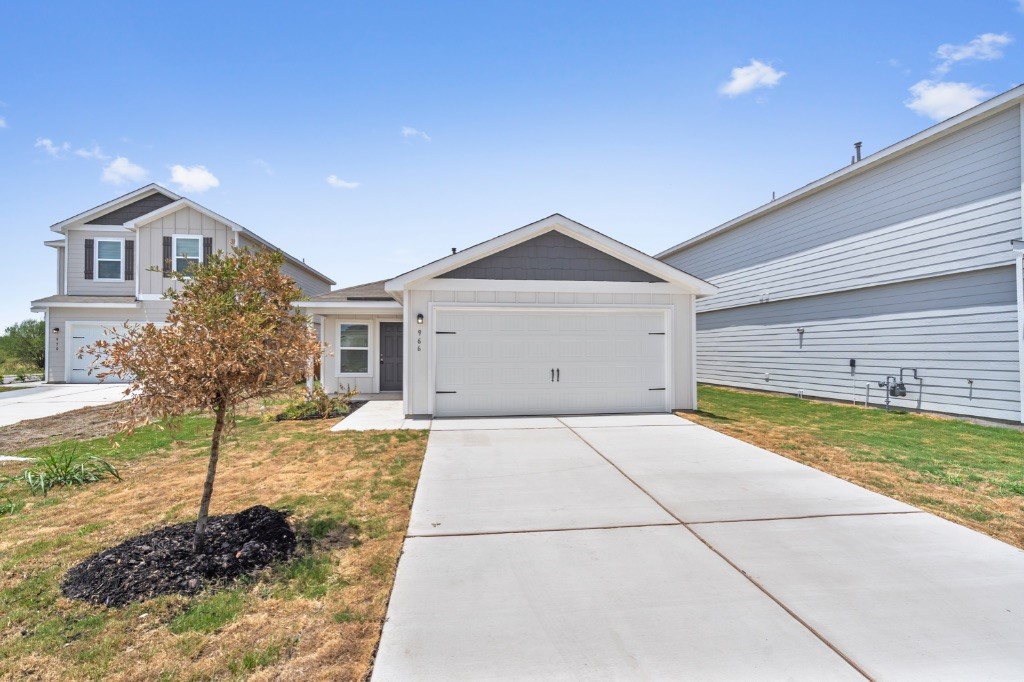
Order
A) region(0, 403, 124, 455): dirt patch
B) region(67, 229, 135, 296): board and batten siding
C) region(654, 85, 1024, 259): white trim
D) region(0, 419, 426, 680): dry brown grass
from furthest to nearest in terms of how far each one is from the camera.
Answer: region(67, 229, 135, 296): board and batten siding
region(654, 85, 1024, 259): white trim
region(0, 403, 124, 455): dirt patch
region(0, 419, 426, 680): dry brown grass

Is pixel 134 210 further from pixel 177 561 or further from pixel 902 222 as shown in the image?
pixel 902 222

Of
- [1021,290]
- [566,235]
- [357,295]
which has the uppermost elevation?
[566,235]

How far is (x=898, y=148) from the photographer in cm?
1016

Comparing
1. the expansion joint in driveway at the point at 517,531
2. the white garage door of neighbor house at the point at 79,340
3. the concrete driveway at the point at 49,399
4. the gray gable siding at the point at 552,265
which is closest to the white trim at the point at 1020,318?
the gray gable siding at the point at 552,265

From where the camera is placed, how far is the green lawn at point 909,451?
15.0 feet

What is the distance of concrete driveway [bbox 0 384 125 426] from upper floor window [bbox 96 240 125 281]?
13.1 ft

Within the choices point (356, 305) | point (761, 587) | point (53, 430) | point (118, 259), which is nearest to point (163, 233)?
point (118, 259)

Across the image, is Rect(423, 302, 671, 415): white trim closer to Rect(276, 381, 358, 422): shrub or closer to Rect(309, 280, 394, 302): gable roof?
Rect(276, 381, 358, 422): shrub

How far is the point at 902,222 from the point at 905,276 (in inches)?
49.1

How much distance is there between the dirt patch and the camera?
745 cm

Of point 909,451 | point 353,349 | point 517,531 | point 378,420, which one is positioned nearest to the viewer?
point 517,531

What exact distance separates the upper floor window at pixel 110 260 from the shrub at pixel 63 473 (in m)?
14.4

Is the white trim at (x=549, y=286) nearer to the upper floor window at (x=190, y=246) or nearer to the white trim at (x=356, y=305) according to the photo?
the white trim at (x=356, y=305)

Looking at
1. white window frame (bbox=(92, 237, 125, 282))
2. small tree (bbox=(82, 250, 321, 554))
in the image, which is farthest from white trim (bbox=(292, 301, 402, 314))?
white window frame (bbox=(92, 237, 125, 282))
